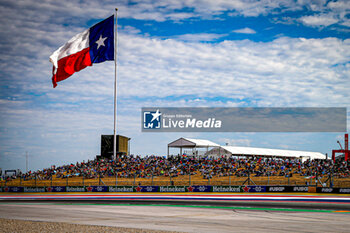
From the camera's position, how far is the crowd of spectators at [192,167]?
37.3 metres

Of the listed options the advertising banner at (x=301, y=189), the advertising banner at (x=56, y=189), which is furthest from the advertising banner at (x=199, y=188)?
the advertising banner at (x=56, y=189)

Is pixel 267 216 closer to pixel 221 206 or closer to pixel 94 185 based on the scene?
pixel 221 206

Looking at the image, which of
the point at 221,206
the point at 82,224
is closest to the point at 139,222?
the point at 82,224

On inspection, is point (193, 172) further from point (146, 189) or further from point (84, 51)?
point (84, 51)

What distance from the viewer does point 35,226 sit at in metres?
14.2

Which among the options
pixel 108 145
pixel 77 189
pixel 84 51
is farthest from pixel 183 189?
pixel 108 145

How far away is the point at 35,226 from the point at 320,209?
1452 cm

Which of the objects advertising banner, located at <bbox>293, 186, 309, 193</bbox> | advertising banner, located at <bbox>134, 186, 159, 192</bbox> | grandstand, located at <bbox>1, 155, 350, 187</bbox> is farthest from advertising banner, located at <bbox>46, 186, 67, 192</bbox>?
advertising banner, located at <bbox>293, 186, 309, 193</bbox>

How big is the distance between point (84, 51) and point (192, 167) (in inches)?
697

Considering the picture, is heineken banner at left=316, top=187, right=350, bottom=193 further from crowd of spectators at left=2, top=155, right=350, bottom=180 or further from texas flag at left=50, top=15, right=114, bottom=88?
texas flag at left=50, top=15, right=114, bottom=88

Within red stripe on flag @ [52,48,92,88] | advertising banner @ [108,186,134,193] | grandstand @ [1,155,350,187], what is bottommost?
advertising banner @ [108,186,134,193]

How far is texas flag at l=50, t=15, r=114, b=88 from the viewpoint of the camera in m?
31.4

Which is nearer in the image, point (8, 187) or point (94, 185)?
point (94, 185)

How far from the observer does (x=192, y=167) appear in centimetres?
4222
